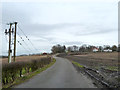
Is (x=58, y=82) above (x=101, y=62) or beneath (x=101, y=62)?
above

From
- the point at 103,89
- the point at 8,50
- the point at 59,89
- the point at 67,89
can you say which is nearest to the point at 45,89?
the point at 59,89

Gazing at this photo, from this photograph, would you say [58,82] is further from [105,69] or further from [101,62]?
[101,62]

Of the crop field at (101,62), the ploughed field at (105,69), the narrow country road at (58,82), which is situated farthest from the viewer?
the crop field at (101,62)

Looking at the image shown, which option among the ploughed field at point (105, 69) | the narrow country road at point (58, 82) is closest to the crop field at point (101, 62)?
the ploughed field at point (105, 69)

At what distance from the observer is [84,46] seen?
14812cm

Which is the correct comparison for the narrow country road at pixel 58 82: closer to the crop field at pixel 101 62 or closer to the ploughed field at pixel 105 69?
the ploughed field at pixel 105 69

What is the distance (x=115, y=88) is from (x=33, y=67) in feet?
35.6

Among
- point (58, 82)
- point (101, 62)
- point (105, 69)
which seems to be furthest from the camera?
point (101, 62)

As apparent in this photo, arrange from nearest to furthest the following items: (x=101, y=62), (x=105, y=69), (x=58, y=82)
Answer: (x=58, y=82), (x=105, y=69), (x=101, y=62)

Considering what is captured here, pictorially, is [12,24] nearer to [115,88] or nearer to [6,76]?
[6,76]

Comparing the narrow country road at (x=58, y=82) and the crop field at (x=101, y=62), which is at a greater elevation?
the narrow country road at (x=58, y=82)

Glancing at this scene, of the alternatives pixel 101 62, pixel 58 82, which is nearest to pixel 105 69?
pixel 58 82

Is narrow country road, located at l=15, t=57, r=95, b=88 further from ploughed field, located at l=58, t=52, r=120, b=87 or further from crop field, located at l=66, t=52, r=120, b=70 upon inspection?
crop field, located at l=66, t=52, r=120, b=70

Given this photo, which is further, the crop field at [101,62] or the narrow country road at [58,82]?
the crop field at [101,62]
